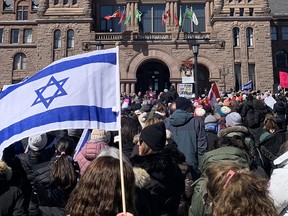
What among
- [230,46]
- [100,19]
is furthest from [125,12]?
[230,46]

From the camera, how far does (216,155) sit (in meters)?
4.30

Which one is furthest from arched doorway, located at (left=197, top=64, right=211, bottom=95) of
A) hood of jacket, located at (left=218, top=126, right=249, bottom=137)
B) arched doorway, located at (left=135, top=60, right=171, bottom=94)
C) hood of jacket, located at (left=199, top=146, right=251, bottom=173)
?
hood of jacket, located at (left=199, top=146, right=251, bottom=173)

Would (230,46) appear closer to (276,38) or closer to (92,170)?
(276,38)

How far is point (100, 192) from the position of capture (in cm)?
271

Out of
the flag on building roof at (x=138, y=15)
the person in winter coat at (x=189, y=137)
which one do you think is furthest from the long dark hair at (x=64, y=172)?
the flag on building roof at (x=138, y=15)

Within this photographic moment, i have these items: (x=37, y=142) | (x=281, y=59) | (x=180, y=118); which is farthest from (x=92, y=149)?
(x=281, y=59)

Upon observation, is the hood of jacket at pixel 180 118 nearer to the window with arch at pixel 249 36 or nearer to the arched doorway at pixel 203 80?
the arched doorway at pixel 203 80

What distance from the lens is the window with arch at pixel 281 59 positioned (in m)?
44.8

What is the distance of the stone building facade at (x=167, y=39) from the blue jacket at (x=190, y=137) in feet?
90.0

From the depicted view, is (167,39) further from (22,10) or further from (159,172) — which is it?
(159,172)

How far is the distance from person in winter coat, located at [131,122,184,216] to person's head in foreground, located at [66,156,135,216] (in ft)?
3.25

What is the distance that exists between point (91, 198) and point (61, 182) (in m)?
1.57

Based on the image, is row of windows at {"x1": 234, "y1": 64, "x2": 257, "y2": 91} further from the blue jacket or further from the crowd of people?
the blue jacket

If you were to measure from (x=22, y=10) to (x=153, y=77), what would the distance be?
20007 millimetres
